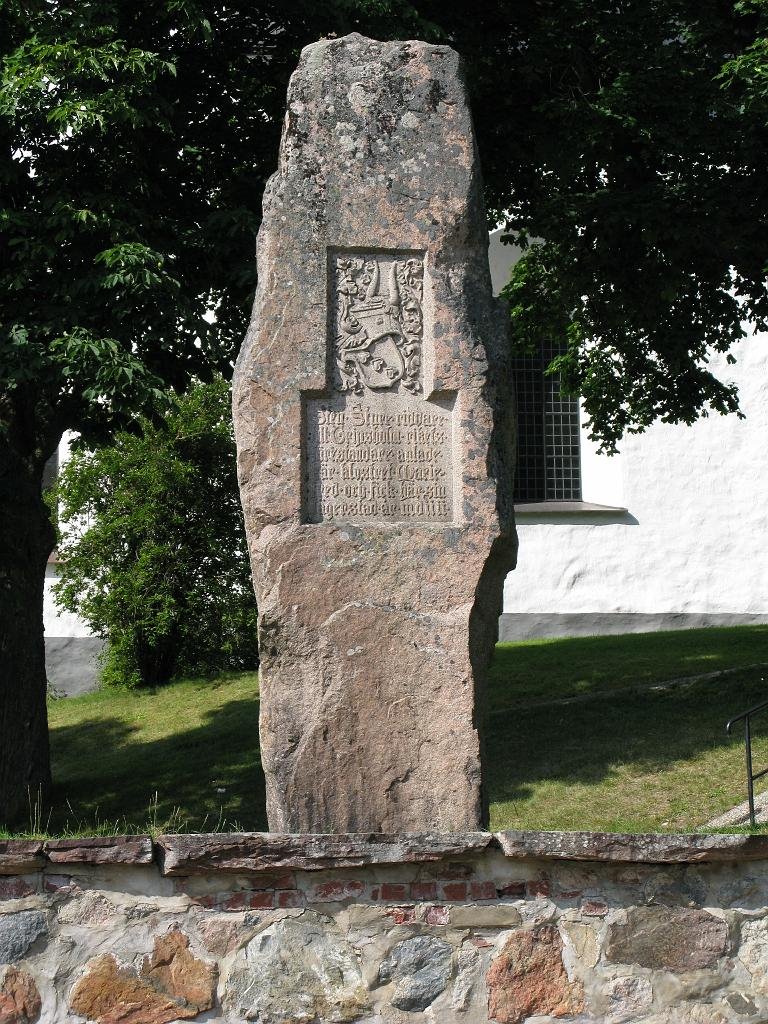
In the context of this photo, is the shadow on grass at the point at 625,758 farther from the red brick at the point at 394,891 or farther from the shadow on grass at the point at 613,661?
the red brick at the point at 394,891

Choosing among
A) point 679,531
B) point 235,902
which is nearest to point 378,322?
point 235,902

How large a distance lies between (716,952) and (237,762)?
869cm

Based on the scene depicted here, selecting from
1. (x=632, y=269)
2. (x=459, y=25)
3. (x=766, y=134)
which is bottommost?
(x=632, y=269)

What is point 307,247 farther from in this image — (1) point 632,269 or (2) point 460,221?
(1) point 632,269

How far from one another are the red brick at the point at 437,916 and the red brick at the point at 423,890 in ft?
0.17

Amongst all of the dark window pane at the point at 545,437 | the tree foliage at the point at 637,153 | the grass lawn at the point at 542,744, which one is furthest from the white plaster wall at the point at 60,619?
the tree foliage at the point at 637,153

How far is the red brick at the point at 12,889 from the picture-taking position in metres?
5.07

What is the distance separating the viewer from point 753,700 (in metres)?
12.9

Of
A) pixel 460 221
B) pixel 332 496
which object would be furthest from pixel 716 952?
pixel 460 221

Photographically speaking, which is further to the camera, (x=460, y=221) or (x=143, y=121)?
(x=143, y=121)

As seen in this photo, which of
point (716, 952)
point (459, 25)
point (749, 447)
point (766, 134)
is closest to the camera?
point (716, 952)

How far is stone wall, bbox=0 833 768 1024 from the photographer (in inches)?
200

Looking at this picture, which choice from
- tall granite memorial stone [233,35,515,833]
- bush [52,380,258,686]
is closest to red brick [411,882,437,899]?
tall granite memorial stone [233,35,515,833]

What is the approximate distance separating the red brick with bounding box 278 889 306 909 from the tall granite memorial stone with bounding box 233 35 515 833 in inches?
43.6
